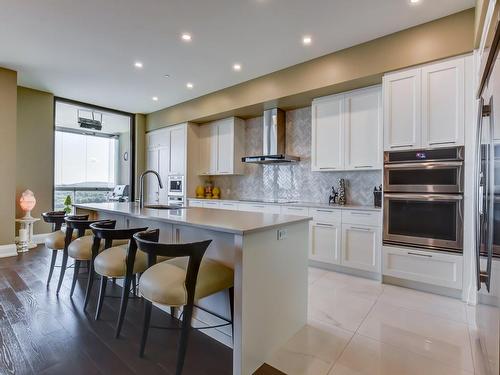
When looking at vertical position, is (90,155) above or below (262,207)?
above

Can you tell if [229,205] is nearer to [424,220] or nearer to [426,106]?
[424,220]

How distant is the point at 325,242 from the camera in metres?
3.71

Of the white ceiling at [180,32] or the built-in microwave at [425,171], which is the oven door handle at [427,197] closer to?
the built-in microwave at [425,171]

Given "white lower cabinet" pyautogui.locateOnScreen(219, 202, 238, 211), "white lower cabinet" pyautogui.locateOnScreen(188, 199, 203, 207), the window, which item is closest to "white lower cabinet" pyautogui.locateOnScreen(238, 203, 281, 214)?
"white lower cabinet" pyautogui.locateOnScreen(219, 202, 238, 211)

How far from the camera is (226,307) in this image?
2.04m

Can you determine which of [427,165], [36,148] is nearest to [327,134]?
[427,165]

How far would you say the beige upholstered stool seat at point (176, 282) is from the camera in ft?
5.05

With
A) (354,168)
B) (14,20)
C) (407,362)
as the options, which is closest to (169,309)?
(407,362)

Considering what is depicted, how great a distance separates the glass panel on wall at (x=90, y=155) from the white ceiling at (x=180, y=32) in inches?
93.7

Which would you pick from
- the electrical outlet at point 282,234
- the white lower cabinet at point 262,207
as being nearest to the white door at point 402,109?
the white lower cabinet at point 262,207

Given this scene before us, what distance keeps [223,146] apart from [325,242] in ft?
9.46

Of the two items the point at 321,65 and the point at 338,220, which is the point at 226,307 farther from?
the point at 321,65

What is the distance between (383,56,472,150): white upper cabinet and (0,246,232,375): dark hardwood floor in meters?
2.94

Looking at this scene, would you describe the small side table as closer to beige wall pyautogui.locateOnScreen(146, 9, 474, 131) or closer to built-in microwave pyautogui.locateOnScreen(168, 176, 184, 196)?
built-in microwave pyautogui.locateOnScreen(168, 176, 184, 196)
